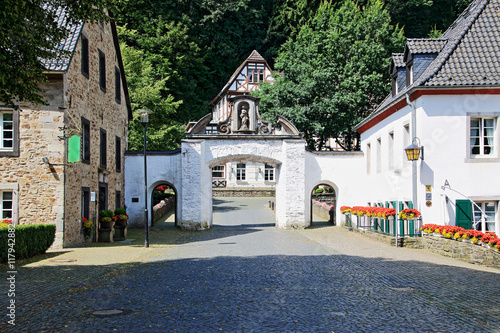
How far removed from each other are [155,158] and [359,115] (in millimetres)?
13488

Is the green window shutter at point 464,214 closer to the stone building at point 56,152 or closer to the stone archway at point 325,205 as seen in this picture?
the stone archway at point 325,205

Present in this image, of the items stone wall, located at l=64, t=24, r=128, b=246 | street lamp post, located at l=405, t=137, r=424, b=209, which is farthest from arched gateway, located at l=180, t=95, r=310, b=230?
street lamp post, located at l=405, t=137, r=424, b=209

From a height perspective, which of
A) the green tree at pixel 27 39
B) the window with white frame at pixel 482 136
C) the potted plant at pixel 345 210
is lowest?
the potted plant at pixel 345 210

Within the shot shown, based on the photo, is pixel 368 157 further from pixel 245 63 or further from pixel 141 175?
pixel 245 63

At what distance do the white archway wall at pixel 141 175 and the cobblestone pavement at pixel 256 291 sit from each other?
1154 centimetres

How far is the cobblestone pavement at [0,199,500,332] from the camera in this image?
7336 mm

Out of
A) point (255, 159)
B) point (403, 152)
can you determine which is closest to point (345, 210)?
point (255, 159)

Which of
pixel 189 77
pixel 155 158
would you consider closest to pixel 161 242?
pixel 155 158

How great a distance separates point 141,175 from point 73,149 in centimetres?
1046

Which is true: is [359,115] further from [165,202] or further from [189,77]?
[189,77]

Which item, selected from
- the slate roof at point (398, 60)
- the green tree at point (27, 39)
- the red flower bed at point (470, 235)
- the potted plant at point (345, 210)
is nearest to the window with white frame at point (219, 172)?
the potted plant at point (345, 210)

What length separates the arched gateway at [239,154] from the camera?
2733 centimetres

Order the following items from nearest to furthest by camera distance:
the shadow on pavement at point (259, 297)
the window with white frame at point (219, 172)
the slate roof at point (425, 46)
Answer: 1. the shadow on pavement at point (259, 297)
2. the slate roof at point (425, 46)
3. the window with white frame at point (219, 172)

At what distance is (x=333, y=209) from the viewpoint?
101 ft
